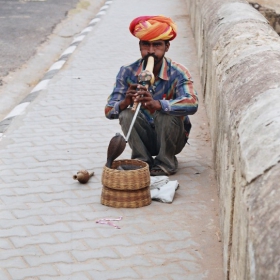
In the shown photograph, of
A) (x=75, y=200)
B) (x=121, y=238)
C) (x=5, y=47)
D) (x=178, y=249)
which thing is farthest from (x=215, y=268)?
(x=5, y=47)

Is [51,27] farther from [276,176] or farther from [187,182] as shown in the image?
[276,176]

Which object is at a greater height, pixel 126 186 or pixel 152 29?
pixel 152 29

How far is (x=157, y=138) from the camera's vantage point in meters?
5.38

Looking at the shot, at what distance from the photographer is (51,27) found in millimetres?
13453

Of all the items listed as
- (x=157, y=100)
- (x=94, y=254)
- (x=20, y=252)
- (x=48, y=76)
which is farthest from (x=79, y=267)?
(x=48, y=76)

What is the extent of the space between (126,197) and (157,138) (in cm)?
71

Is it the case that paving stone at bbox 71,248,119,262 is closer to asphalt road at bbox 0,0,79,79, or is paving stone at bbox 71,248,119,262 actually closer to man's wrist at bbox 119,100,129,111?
man's wrist at bbox 119,100,129,111

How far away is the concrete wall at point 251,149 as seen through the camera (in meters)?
2.36

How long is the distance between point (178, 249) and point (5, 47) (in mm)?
7945

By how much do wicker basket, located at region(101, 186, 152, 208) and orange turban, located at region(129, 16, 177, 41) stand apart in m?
1.06

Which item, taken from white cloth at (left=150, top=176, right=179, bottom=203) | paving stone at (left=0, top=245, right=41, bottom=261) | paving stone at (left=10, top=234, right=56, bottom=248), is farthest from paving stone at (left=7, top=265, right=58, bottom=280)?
white cloth at (left=150, top=176, right=179, bottom=203)

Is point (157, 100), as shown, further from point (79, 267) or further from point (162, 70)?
point (79, 267)

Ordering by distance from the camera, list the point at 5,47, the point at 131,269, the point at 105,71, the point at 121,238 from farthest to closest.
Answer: the point at 5,47
the point at 105,71
the point at 121,238
the point at 131,269

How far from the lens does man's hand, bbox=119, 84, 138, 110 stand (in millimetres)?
4906
